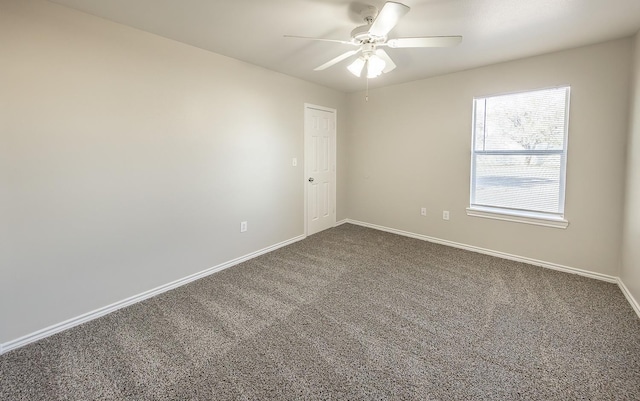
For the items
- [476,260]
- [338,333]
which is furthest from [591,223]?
[338,333]

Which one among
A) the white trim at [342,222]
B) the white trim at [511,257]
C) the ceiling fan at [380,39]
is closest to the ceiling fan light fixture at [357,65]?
the ceiling fan at [380,39]

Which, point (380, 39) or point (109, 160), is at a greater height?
point (380, 39)

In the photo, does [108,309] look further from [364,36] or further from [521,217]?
[521,217]

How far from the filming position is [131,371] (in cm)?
175

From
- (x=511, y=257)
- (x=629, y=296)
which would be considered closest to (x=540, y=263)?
(x=511, y=257)

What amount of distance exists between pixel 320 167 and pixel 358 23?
8.23ft

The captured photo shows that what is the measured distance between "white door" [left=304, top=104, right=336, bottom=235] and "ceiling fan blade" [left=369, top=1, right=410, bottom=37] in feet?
7.53

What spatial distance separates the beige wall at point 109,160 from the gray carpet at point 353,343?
0.36 meters

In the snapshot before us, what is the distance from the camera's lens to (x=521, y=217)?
11.0ft

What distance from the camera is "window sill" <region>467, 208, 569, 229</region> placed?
3134mm

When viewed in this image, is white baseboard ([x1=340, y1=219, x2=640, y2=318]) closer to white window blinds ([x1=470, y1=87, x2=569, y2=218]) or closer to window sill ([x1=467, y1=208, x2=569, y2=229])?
window sill ([x1=467, y1=208, x2=569, y2=229])

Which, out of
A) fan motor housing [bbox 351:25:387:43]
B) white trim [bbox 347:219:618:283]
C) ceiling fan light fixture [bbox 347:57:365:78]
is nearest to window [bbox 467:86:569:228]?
white trim [bbox 347:219:618:283]

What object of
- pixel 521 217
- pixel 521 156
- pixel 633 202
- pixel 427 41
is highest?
pixel 427 41

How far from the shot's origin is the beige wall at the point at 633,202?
7.87 feet
